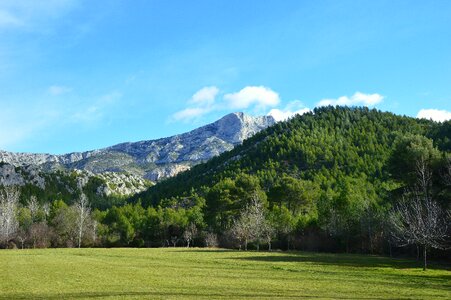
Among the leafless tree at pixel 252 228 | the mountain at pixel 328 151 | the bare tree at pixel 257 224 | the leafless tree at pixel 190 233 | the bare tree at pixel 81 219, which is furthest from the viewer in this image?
the mountain at pixel 328 151

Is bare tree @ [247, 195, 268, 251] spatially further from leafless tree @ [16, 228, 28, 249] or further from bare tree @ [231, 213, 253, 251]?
leafless tree @ [16, 228, 28, 249]

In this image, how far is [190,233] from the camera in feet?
314

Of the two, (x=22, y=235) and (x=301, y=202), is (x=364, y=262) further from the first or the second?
(x=22, y=235)

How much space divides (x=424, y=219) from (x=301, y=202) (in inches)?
2103

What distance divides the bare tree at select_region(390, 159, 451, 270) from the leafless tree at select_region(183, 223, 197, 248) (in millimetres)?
51633

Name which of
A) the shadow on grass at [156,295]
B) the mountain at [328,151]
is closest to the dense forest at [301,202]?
the mountain at [328,151]

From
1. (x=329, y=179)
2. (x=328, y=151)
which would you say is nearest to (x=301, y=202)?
→ (x=329, y=179)

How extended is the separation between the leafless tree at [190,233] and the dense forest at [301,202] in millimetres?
279

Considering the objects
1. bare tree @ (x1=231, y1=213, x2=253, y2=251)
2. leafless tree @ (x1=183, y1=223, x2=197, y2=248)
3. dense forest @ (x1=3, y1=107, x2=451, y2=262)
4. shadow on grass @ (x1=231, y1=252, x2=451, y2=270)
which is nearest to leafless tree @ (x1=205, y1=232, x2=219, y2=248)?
dense forest @ (x1=3, y1=107, x2=451, y2=262)

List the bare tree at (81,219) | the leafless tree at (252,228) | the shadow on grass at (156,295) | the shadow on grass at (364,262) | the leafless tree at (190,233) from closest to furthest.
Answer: the shadow on grass at (156,295) → the shadow on grass at (364,262) → the leafless tree at (252,228) → the bare tree at (81,219) → the leafless tree at (190,233)

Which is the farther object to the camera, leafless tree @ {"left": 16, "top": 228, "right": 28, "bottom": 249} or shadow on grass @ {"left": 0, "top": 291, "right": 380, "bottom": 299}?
leafless tree @ {"left": 16, "top": 228, "right": 28, "bottom": 249}

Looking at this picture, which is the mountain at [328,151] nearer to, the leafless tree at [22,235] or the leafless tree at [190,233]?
the leafless tree at [190,233]

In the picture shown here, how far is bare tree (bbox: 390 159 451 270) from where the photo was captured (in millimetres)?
40650

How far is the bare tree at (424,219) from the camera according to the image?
133 ft
